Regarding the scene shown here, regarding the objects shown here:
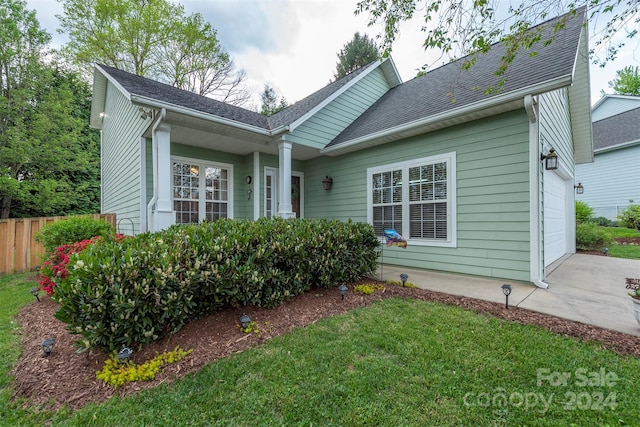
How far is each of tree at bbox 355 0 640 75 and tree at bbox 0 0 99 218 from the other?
1115cm

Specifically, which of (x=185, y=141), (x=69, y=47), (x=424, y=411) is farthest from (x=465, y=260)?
(x=69, y=47)

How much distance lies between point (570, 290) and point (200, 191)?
7.37m

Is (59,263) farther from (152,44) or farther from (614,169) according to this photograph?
(614,169)

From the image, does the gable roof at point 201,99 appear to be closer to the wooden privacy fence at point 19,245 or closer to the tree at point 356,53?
the wooden privacy fence at point 19,245

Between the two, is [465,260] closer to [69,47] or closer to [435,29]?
[435,29]

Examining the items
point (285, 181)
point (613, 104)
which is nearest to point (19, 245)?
point (285, 181)

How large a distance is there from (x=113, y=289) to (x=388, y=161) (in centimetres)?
541

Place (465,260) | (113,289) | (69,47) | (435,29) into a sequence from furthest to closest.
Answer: (69,47) → (465,260) → (435,29) → (113,289)

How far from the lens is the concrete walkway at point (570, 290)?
309 cm

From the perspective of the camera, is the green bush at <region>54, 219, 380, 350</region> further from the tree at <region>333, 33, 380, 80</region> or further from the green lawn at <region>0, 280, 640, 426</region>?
the tree at <region>333, 33, 380, 80</region>

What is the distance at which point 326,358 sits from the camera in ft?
7.68

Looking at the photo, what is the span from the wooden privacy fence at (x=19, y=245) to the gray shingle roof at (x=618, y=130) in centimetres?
2188

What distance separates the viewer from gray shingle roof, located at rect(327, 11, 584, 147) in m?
4.31

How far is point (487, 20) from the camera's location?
11.4ft
